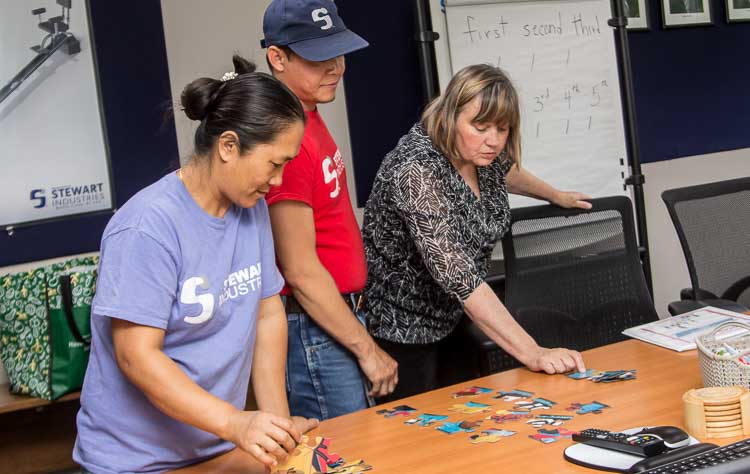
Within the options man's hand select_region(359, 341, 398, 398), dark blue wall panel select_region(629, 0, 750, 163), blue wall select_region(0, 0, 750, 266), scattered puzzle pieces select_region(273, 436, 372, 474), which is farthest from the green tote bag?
dark blue wall panel select_region(629, 0, 750, 163)

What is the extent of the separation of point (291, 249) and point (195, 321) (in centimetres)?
46

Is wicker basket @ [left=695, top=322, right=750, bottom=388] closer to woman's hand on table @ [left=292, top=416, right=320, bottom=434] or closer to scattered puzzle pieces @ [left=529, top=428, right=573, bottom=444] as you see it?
scattered puzzle pieces @ [left=529, top=428, right=573, bottom=444]

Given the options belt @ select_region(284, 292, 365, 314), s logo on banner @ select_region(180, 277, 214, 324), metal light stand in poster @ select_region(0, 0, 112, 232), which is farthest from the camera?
metal light stand in poster @ select_region(0, 0, 112, 232)

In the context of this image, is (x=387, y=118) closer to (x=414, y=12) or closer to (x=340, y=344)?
(x=414, y=12)

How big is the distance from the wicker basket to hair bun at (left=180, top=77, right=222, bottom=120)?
1.13m

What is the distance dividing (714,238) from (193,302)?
2008 millimetres

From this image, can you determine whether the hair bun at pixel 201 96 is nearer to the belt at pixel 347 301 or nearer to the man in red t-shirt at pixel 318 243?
the man in red t-shirt at pixel 318 243

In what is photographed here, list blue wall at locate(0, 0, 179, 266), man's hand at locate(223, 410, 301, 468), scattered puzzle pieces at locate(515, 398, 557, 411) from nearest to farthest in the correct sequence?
man's hand at locate(223, 410, 301, 468), scattered puzzle pieces at locate(515, 398, 557, 411), blue wall at locate(0, 0, 179, 266)

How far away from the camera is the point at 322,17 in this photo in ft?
7.09

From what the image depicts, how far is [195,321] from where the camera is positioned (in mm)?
1713

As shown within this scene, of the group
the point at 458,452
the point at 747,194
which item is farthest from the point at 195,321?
the point at 747,194

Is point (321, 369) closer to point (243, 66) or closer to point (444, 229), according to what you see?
point (444, 229)

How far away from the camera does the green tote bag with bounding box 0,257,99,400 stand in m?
3.18

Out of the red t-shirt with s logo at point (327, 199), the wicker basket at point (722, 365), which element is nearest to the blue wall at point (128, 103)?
the red t-shirt with s logo at point (327, 199)
